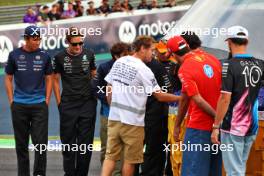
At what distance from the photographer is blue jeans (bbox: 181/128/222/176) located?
694 cm

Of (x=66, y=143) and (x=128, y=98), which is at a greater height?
(x=128, y=98)

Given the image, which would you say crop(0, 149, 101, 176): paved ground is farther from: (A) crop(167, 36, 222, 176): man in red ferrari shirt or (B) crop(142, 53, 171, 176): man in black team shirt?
(A) crop(167, 36, 222, 176): man in red ferrari shirt

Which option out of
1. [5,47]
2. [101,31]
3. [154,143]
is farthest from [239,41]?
[101,31]

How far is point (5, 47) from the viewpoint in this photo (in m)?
19.8

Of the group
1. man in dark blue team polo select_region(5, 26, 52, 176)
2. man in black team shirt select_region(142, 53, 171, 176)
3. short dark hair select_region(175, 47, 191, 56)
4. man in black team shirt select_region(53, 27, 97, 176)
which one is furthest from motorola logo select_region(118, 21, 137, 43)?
short dark hair select_region(175, 47, 191, 56)

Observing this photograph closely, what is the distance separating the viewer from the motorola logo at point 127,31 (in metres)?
22.6

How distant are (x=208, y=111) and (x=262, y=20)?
5.84 feet

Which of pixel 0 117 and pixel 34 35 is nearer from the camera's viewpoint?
pixel 34 35

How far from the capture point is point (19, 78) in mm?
8688

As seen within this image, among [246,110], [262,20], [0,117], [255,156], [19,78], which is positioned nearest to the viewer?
[246,110]

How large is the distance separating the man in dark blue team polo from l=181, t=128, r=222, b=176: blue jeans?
225 cm

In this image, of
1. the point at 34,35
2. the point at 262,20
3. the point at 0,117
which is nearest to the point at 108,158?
the point at 34,35

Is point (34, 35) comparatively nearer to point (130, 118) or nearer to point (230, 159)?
point (130, 118)

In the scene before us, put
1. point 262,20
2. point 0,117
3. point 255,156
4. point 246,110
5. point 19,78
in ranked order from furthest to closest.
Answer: point 0,117
point 19,78
point 262,20
point 255,156
point 246,110
